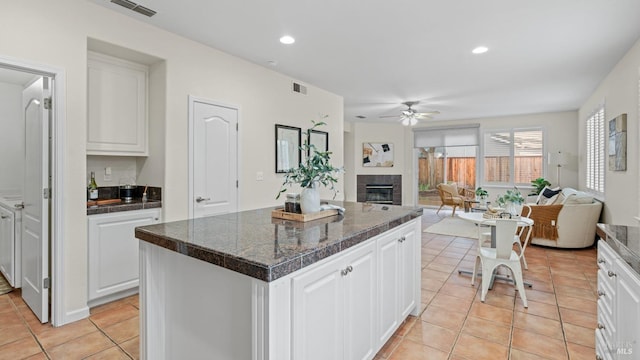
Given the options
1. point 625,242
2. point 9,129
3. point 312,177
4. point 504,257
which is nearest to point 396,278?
point 312,177

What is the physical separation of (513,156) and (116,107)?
8430mm

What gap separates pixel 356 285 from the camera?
1768mm

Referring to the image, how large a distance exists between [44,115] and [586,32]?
493 centimetres

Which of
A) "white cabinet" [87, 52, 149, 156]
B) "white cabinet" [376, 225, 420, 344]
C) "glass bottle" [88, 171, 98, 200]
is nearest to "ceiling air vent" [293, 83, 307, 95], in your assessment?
"white cabinet" [87, 52, 149, 156]

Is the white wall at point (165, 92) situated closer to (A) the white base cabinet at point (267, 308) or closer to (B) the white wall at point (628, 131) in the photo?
(A) the white base cabinet at point (267, 308)

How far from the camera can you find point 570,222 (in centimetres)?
481

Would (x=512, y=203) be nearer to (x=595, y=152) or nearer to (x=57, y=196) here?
(x=595, y=152)

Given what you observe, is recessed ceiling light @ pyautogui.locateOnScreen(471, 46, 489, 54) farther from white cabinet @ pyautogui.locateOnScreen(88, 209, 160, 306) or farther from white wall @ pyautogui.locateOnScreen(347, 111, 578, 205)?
white wall @ pyautogui.locateOnScreen(347, 111, 578, 205)

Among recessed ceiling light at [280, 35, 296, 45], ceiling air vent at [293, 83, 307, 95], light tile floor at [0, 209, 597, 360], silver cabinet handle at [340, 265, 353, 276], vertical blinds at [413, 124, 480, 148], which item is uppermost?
recessed ceiling light at [280, 35, 296, 45]

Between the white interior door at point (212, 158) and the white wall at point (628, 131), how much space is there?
4.48 m

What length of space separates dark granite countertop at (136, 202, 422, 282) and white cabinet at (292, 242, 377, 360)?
0.10 m

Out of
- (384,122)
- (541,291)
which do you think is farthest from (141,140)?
(384,122)

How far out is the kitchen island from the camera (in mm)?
1243

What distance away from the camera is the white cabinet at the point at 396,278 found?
6.76 feet
